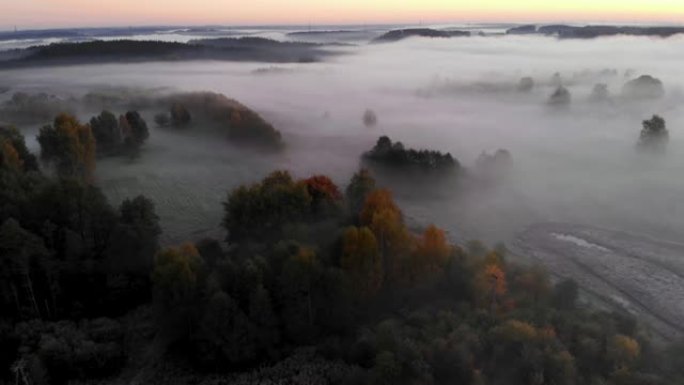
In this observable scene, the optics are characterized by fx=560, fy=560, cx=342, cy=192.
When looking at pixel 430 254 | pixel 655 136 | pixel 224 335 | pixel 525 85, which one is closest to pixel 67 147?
pixel 224 335

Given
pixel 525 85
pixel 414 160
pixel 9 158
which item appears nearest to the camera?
pixel 9 158

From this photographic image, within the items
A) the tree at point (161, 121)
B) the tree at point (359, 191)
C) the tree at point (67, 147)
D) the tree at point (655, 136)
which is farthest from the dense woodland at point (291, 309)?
the tree at point (161, 121)

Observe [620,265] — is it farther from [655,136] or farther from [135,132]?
[135,132]

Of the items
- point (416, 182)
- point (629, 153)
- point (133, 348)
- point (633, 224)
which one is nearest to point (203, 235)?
point (133, 348)

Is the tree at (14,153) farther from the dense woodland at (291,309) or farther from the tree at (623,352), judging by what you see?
the tree at (623,352)

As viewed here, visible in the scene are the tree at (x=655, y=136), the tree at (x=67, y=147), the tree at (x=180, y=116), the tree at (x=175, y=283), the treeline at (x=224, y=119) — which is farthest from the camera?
the tree at (x=180, y=116)

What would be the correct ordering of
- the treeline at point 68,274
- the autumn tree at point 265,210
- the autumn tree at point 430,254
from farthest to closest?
the autumn tree at point 265,210
the autumn tree at point 430,254
the treeline at point 68,274

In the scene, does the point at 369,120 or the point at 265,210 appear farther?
A: the point at 369,120
